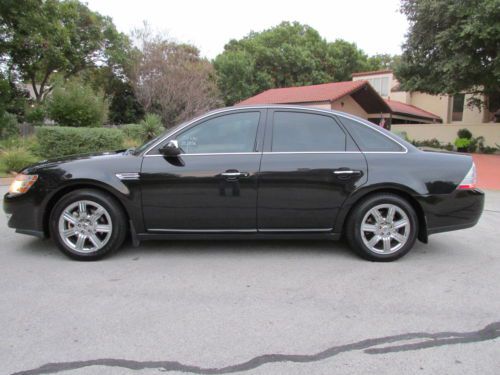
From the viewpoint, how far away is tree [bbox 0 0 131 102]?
16578mm

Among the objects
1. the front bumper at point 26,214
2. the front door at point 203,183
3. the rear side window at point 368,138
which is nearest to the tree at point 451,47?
the rear side window at point 368,138

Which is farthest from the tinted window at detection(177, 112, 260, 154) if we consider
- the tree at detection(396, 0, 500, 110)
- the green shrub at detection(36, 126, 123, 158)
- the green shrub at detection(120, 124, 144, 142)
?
the tree at detection(396, 0, 500, 110)

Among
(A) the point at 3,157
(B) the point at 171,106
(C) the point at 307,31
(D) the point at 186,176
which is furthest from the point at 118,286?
(C) the point at 307,31

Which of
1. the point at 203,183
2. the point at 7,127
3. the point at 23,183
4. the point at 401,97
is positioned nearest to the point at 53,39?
the point at 7,127

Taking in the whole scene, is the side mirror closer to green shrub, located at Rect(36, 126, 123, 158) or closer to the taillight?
the taillight

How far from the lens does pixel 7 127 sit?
17438 mm

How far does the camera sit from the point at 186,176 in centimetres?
432

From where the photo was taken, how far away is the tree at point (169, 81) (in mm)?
24188

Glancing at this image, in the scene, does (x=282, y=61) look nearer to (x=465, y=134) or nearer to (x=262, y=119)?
(x=465, y=134)

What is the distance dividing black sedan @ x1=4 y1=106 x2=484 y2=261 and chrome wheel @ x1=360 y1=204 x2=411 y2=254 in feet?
0.04

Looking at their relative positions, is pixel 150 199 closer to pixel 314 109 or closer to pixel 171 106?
pixel 314 109

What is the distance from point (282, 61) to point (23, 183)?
120 ft

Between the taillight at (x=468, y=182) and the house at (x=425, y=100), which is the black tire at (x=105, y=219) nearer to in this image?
the taillight at (x=468, y=182)

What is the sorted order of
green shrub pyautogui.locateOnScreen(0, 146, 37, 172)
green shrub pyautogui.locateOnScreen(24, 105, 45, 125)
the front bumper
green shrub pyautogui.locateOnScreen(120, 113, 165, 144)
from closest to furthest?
1. the front bumper
2. green shrub pyautogui.locateOnScreen(0, 146, 37, 172)
3. green shrub pyautogui.locateOnScreen(120, 113, 165, 144)
4. green shrub pyautogui.locateOnScreen(24, 105, 45, 125)
